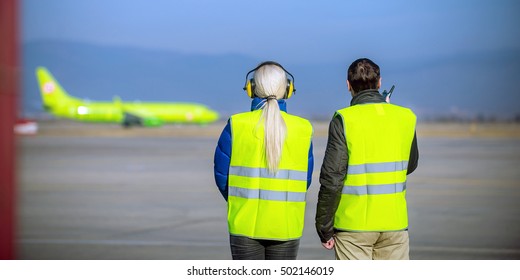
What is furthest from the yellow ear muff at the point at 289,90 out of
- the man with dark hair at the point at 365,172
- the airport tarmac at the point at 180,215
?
the airport tarmac at the point at 180,215

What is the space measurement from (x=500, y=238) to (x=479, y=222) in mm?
1492

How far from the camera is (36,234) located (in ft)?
32.6

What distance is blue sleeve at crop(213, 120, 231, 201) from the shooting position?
155 inches

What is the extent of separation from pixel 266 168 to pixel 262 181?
0.07 metres

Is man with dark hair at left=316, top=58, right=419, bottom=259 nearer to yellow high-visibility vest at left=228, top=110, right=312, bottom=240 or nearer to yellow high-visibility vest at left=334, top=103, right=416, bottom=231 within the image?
yellow high-visibility vest at left=334, top=103, right=416, bottom=231

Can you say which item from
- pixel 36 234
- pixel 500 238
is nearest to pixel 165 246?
pixel 36 234

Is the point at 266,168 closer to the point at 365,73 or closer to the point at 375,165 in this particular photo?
the point at 375,165

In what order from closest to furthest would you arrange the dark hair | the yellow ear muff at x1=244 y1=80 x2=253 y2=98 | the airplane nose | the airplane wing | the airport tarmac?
the yellow ear muff at x1=244 y1=80 x2=253 y2=98, the dark hair, the airport tarmac, the airplane wing, the airplane nose

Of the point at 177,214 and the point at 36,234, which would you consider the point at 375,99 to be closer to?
the point at 36,234

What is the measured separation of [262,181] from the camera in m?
3.95

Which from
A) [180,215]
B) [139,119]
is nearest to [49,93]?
[139,119]

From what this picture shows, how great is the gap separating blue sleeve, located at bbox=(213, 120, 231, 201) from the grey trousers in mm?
680

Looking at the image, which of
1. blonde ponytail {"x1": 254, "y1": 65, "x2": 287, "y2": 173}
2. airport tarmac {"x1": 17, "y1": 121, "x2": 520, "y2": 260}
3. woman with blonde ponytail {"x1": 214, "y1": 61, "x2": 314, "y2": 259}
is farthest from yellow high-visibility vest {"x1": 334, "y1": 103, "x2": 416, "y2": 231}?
airport tarmac {"x1": 17, "y1": 121, "x2": 520, "y2": 260}

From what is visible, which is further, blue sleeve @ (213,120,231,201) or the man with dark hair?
the man with dark hair
